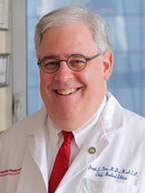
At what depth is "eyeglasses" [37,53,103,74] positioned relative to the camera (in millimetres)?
1485

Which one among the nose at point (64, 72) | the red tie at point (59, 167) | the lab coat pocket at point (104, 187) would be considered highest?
the nose at point (64, 72)

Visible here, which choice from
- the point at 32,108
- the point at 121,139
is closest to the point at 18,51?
the point at 32,108

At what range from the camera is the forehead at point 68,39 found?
58.2 inches

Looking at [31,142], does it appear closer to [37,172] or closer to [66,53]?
[37,172]

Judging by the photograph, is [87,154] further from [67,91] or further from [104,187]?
[67,91]

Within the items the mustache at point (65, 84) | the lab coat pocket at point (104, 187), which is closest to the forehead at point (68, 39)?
the mustache at point (65, 84)

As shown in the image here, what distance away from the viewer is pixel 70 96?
1.54 metres

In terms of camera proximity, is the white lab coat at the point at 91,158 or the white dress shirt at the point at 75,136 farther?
the white dress shirt at the point at 75,136

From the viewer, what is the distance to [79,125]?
160 cm

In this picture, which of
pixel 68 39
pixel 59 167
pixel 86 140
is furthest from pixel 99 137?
pixel 68 39

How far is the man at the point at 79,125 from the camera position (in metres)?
1.49

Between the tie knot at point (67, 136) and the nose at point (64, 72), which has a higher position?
the nose at point (64, 72)

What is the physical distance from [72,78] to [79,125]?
0.22 meters

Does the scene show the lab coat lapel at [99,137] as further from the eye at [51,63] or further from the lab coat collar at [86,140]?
the eye at [51,63]
